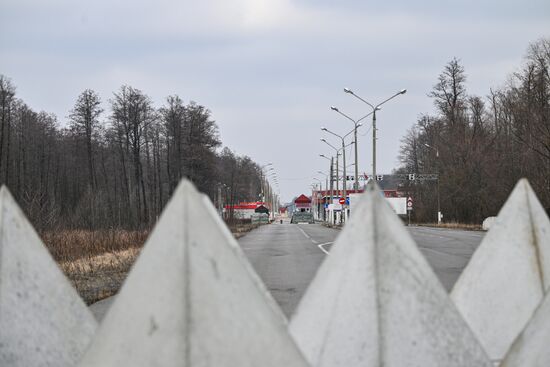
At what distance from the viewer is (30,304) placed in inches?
154

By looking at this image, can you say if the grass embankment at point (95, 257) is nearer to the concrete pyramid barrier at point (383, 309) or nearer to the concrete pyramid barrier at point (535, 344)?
the concrete pyramid barrier at point (383, 309)

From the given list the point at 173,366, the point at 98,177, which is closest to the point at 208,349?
the point at 173,366

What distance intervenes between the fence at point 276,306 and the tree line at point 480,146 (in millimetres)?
40198

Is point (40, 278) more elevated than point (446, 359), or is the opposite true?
point (40, 278)

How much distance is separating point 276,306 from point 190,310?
0.87m

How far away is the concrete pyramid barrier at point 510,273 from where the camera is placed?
473 cm

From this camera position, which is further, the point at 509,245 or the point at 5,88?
the point at 5,88

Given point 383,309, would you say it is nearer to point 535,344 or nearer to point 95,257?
point 535,344

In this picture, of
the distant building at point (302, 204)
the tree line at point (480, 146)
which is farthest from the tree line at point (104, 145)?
the distant building at point (302, 204)

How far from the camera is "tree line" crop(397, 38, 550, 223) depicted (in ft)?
148

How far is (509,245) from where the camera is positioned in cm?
475

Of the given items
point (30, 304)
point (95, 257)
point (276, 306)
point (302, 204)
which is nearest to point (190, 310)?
point (276, 306)

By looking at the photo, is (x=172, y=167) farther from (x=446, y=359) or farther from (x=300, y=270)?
(x=446, y=359)

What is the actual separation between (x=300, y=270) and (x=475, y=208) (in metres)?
48.2
